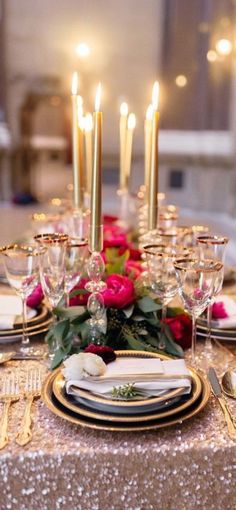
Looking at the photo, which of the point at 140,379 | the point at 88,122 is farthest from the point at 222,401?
the point at 88,122

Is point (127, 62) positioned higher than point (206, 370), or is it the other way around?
point (127, 62)

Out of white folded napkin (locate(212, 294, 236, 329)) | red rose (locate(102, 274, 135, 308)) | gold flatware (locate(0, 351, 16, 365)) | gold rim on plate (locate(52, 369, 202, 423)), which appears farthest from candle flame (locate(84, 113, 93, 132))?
gold rim on plate (locate(52, 369, 202, 423))

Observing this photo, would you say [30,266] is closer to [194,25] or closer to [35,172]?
[194,25]

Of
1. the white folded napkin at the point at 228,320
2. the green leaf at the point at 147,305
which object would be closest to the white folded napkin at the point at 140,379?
the green leaf at the point at 147,305

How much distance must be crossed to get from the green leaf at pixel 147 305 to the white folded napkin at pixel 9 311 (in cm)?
39

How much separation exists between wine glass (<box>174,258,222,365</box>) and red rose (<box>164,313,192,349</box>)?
0.42ft

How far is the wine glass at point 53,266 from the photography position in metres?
1.45

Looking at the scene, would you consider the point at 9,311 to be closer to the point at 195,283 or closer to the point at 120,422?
the point at 195,283

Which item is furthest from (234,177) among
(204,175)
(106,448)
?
(106,448)

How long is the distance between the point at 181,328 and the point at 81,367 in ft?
1.45

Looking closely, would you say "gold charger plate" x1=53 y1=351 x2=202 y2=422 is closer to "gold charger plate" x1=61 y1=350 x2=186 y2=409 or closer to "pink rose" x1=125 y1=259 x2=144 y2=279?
"gold charger plate" x1=61 y1=350 x2=186 y2=409

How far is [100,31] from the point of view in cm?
895

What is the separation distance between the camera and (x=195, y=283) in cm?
134

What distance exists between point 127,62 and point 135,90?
45 cm
